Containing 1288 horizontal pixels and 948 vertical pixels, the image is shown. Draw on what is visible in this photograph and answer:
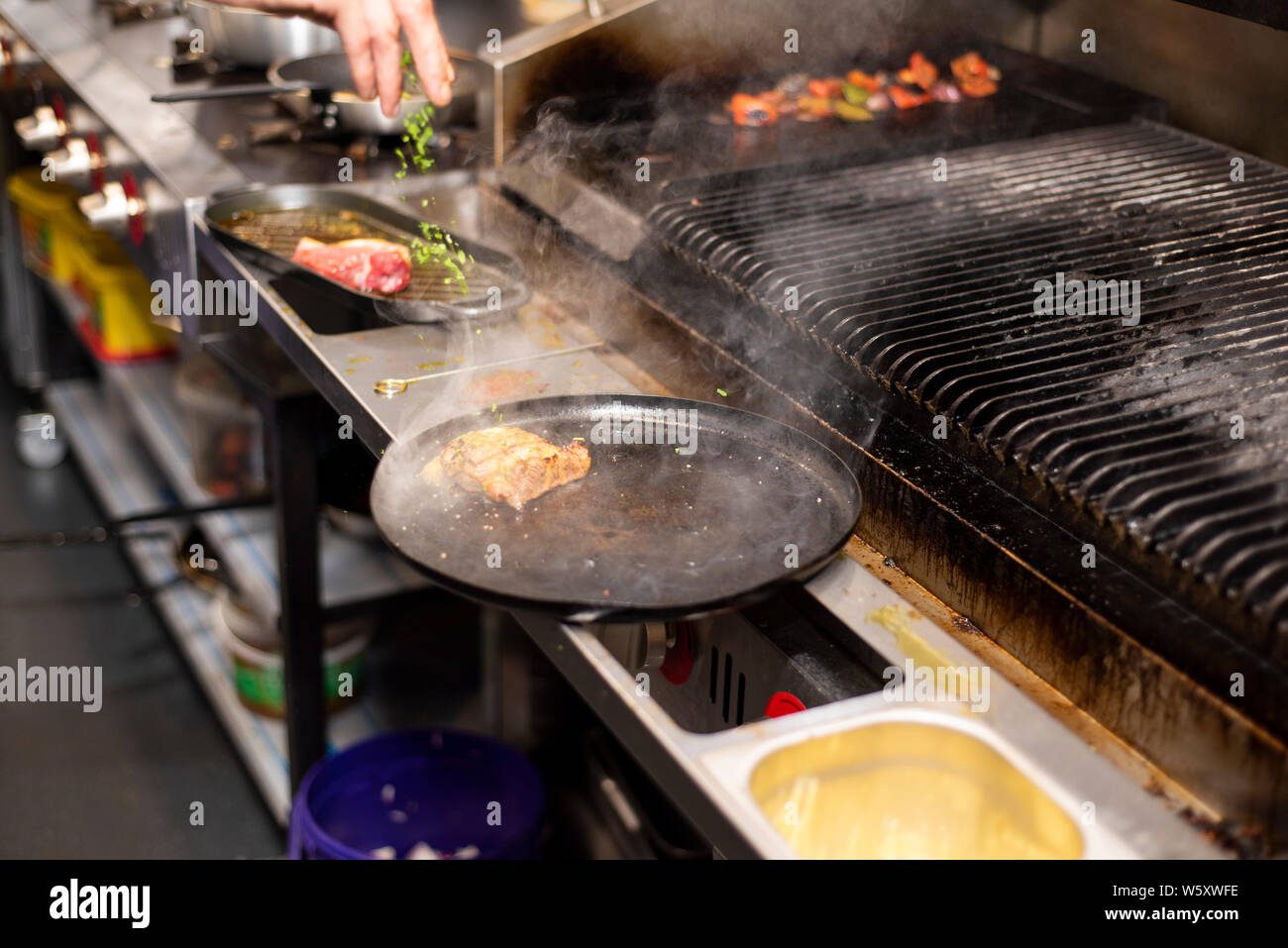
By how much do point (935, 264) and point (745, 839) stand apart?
3.60ft

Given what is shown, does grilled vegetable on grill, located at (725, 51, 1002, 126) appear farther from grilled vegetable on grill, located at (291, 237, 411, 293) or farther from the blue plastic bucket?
the blue plastic bucket

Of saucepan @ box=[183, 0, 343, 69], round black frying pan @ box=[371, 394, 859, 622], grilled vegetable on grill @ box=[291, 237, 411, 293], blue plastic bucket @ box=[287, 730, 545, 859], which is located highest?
saucepan @ box=[183, 0, 343, 69]

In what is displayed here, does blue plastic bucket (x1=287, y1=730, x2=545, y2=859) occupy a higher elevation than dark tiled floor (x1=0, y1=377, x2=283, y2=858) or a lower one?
higher

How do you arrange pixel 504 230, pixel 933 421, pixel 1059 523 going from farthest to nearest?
pixel 504 230
pixel 933 421
pixel 1059 523

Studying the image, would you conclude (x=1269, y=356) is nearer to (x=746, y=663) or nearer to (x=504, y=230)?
(x=746, y=663)

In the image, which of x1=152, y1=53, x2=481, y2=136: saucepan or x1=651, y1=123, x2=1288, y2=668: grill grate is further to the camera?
x1=152, y1=53, x2=481, y2=136: saucepan

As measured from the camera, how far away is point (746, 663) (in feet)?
5.43

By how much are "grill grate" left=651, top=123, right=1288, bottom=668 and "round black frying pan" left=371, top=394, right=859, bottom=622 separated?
193 millimetres

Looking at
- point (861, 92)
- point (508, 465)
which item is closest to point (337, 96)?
point (861, 92)

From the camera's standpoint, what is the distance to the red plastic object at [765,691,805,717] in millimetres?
1540

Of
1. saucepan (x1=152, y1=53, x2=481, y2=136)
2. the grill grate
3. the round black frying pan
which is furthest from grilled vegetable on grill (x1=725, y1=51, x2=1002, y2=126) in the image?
the round black frying pan

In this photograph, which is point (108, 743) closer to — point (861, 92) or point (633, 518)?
point (633, 518)

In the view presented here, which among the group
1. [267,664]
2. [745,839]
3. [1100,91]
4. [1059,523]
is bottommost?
[267,664]

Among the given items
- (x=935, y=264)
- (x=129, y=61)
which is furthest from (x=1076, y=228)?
(x=129, y=61)
